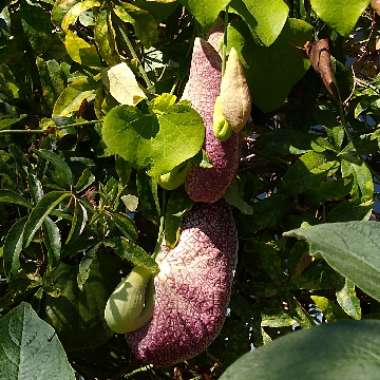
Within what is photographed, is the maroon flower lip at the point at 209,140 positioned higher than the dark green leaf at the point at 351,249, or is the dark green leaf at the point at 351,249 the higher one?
the dark green leaf at the point at 351,249

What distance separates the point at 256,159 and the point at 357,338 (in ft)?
2.81

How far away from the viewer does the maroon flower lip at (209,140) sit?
2.93 feet

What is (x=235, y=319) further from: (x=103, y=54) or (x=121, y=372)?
(x=103, y=54)

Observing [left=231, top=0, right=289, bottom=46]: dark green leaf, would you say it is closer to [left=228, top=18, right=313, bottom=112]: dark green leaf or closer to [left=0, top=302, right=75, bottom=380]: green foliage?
[left=228, top=18, right=313, bottom=112]: dark green leaf

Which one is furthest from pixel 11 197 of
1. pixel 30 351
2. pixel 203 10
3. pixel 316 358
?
pixel 316 358

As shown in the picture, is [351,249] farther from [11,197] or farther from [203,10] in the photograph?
[11,197]

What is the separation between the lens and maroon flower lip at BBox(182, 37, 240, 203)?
2.93 ft

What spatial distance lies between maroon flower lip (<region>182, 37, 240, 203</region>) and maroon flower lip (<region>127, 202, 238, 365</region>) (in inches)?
1.5

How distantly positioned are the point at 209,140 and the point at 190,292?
0.17 m

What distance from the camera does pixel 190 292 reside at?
3.01 ft

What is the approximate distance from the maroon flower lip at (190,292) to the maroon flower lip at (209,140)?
0.04m

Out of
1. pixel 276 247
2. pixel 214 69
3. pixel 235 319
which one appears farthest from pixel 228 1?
pixel 235 319

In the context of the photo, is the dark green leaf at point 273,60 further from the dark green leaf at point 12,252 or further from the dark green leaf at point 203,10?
the dark green leaf at point 12,252

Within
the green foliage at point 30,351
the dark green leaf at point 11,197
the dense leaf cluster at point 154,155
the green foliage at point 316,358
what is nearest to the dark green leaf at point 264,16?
the dense leaf cluster at point 154,155
